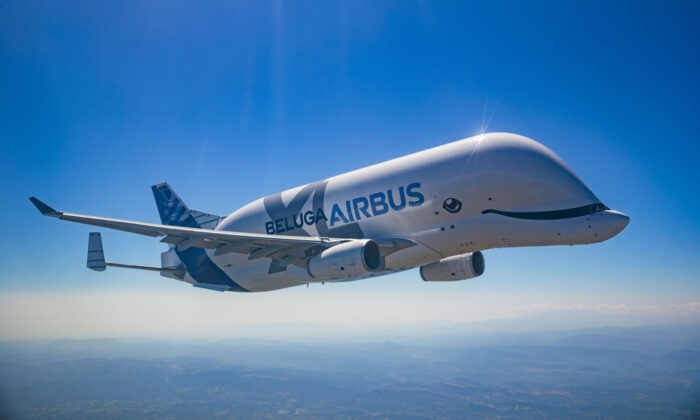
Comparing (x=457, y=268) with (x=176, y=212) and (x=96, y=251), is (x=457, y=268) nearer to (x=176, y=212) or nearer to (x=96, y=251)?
(x=96, y=251)

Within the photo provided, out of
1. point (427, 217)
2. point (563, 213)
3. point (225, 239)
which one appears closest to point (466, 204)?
point (427, 217)

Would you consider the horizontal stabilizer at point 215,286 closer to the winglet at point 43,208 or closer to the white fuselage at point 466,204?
the white fuselage at point 466,204

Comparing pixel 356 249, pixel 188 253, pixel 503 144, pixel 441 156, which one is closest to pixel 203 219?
pixel 188 253

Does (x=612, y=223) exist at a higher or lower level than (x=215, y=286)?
higher

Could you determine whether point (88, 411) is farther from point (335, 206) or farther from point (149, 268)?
point (335, 206)

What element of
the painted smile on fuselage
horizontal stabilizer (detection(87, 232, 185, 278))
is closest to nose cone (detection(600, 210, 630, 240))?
the painted smile on fuselage

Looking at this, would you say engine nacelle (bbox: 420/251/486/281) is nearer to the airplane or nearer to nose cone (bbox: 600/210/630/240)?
the airplane
